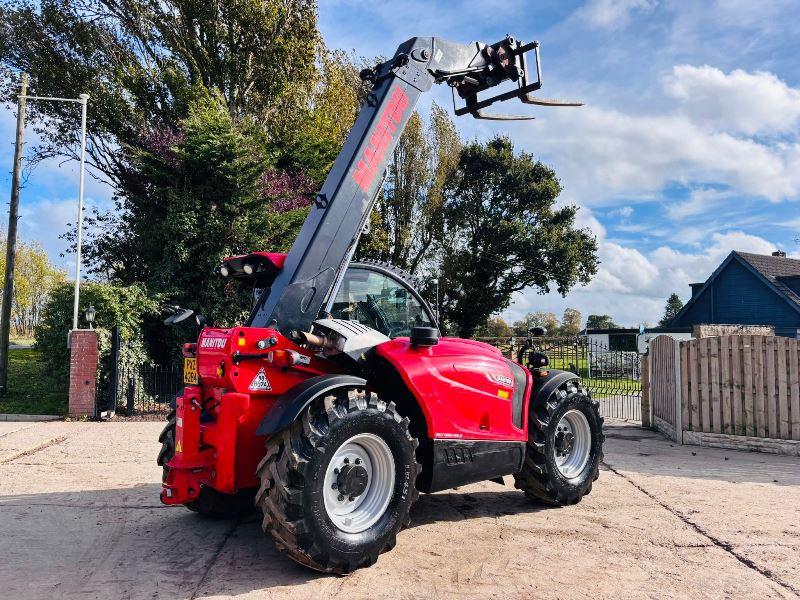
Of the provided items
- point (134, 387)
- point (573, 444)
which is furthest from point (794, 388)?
point (134, 387)

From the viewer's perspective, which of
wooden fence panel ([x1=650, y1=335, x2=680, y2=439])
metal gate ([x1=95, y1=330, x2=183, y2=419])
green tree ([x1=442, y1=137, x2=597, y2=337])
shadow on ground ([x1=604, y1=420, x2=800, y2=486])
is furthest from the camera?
green tree ([x1=442, y1=137, x2=597, y2=337])

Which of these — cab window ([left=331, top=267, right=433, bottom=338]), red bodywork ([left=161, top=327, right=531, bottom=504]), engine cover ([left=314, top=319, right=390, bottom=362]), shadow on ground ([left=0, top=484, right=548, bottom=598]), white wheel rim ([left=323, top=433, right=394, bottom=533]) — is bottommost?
shadow on ground ([left=0, top=484, right=548, bottom=598])

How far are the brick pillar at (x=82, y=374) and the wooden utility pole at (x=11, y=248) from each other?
3.88 m

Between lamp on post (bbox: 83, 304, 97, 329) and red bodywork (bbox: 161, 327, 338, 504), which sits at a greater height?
lamp on post (bbox: 83, 304, 97, 329)

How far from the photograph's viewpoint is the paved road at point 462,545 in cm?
370

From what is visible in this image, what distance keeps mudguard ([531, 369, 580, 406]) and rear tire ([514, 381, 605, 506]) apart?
0.19ft

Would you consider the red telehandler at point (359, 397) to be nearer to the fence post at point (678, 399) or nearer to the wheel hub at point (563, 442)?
the wheel hub at point (563, 442)

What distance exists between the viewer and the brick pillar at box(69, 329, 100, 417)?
11.7 meters

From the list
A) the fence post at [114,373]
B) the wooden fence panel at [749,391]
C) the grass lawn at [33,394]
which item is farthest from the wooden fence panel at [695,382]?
the grass lawn at [33,394]

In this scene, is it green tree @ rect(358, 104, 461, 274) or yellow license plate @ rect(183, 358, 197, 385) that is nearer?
yellow license plate @ rect(183, 358, 197, 385)

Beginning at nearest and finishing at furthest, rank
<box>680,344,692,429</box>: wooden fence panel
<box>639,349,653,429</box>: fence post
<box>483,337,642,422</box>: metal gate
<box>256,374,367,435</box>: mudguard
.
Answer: <box>256,374,367,435</box>: mudguard
<box>680,344,692,429</box>: wooden fence panel
<box>639,349,653,429</box>: fence post
<box>483,337,642,422</box>: metal gate

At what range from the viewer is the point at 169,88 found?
17.4 meters

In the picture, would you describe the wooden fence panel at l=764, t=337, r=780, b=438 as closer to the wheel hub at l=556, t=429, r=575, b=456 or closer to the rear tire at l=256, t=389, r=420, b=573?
the wheel hub at l=556, t=429, r=575, b=456

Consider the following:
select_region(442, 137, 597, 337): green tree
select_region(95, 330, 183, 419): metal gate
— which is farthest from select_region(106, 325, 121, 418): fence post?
select_region(442, 137, 597, 337): green tree
